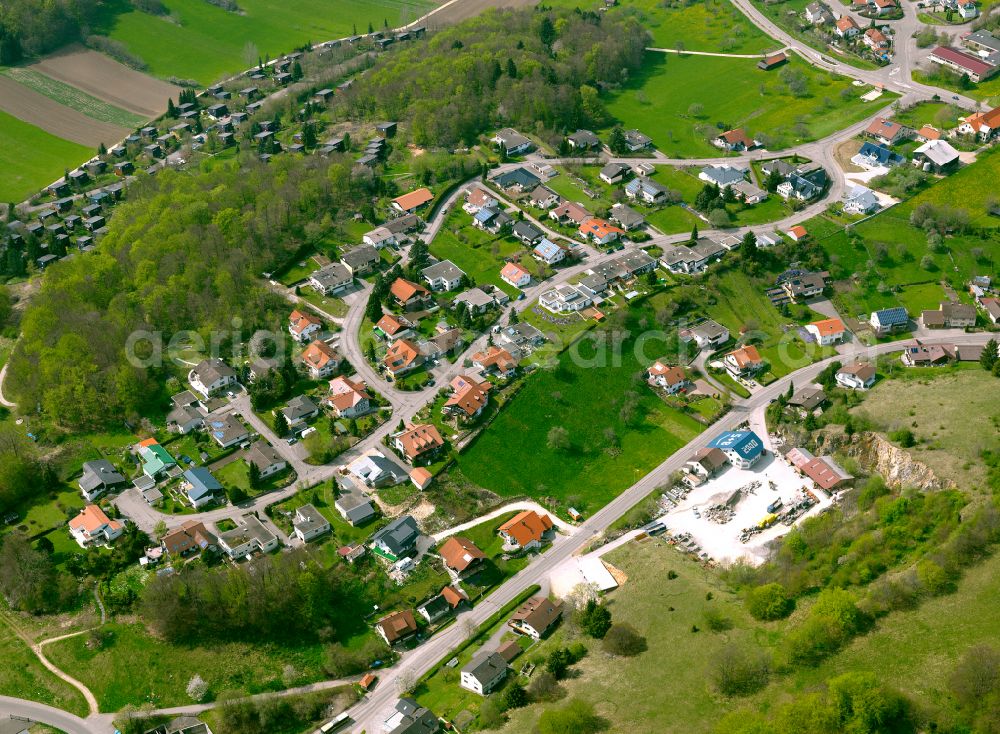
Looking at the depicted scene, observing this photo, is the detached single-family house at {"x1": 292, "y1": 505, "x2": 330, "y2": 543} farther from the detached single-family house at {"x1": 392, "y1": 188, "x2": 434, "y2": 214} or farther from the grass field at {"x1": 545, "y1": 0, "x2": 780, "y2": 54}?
the grass field at {"x1": 545, "y1": 0, "x2": 780, "y2": 54}

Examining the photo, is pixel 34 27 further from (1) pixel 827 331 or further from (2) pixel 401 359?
(1) pixel 827 331

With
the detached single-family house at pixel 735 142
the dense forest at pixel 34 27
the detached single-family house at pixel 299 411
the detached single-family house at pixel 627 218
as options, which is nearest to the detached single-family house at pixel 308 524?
the detached single-family house at pixel 299 411

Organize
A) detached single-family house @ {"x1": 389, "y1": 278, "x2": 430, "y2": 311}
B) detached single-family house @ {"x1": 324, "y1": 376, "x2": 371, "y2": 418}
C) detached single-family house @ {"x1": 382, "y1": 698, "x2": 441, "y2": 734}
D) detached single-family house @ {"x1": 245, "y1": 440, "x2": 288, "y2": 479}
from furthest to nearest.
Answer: detached single-family house @ {"x1": 389, "y1": 278, "x2": 430, "y2": 311} < detached single-family house @ {"x1": 324, "y1": 376, "x2": 371, "y2": 418} < detached single-family house @ {"x1": 245, "y1": 440, "x2": 288, "y2": 479} < detached single-family house @ {"x1": 382, "y1": 698, "x2": 441, "y2": 734}

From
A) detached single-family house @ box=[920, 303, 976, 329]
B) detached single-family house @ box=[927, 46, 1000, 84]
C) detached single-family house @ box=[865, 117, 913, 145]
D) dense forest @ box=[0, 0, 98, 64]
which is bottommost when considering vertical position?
detached single-family house @ box=[920, 303, 976, 329]

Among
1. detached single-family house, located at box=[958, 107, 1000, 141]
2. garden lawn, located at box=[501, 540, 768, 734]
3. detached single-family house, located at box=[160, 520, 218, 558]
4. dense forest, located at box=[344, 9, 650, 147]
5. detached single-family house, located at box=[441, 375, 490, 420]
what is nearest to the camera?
garden lawn, located at box=[501, 540, 768, 734]

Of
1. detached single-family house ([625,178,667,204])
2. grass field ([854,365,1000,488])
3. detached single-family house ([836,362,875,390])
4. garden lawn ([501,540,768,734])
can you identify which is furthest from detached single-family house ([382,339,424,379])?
grass field ([854,365,1000,488])

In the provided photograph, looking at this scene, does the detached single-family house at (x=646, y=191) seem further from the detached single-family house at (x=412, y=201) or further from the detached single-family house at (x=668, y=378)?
the detached single-family house at (x=668, y=378)

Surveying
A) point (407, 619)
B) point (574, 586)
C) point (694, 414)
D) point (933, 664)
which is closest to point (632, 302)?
point (694, 414)
